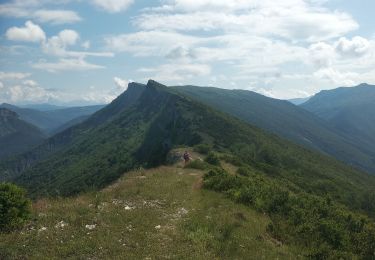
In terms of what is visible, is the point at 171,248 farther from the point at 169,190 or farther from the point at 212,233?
the point at 169,190

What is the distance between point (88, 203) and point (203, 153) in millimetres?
44931

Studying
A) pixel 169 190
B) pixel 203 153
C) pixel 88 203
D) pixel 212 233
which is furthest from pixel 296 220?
pixel 203 153

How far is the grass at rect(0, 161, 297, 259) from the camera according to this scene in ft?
55.3

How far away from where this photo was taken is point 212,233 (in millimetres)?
20297

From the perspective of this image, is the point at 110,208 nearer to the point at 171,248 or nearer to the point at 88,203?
the point at 88,203

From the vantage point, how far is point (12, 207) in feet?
63.1

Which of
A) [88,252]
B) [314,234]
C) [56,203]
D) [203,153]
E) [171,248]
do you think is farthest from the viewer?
[203,153]

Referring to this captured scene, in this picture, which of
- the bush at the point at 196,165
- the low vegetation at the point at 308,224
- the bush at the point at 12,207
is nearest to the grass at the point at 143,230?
the bush at the point at 12,207

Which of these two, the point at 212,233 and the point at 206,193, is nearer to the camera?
the point at 212,233

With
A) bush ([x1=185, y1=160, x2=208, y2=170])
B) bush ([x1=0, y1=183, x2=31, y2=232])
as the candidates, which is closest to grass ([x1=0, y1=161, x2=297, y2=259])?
bush ([x1=0, y1=183, x2=31, y2=232])

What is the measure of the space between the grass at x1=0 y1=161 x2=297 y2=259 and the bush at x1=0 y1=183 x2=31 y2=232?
26.4 inches

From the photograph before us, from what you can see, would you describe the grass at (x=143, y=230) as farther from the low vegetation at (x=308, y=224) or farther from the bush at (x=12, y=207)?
the low vegetation at (x=308, y=224)

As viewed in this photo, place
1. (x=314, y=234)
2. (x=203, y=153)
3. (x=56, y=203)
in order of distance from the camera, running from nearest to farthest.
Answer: (x=314, y=234) < (x=56, y=203) < (x=203, y=153)

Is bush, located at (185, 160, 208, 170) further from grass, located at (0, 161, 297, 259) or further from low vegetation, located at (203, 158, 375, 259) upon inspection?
grass, located at (0, 161, 297, 259)
